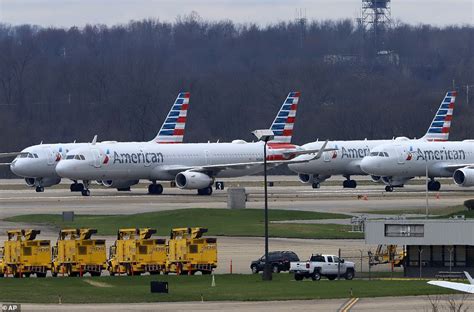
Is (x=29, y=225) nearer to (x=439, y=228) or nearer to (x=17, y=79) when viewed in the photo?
(x=439, y=228)

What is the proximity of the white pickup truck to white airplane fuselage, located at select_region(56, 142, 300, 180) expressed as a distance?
54.5 meters

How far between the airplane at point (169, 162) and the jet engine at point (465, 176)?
444 inches

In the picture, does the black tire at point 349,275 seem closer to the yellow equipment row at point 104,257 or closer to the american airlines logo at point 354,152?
the yellow equipment row at point 104,257

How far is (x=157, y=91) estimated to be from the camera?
181 m

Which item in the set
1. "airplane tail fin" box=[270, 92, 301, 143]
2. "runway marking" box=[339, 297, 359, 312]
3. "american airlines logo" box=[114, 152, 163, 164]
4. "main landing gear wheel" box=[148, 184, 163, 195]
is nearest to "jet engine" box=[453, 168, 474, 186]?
"airplane tail fin" box=[270, 92, 301, 143]

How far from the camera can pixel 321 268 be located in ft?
201

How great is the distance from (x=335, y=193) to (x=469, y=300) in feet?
229

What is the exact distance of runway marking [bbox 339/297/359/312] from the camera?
161ft

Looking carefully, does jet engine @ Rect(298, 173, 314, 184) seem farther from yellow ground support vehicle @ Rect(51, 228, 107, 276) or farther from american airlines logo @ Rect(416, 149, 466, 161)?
yellow ground support vehicle @ Rect(51, 228, 107, 276)

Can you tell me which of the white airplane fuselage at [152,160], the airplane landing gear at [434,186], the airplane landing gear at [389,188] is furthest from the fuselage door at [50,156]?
the airplane landing gear at [434,186]

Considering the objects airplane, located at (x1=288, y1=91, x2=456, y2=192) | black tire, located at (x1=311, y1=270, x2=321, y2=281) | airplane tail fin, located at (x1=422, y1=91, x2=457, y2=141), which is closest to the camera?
black tire, located at (x1=311, y1=270, x2=321, y2=281)

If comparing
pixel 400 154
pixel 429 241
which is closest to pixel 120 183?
pixel 400 154

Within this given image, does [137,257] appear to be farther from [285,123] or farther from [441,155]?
[285,123]

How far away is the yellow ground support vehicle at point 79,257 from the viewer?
62.9 m
